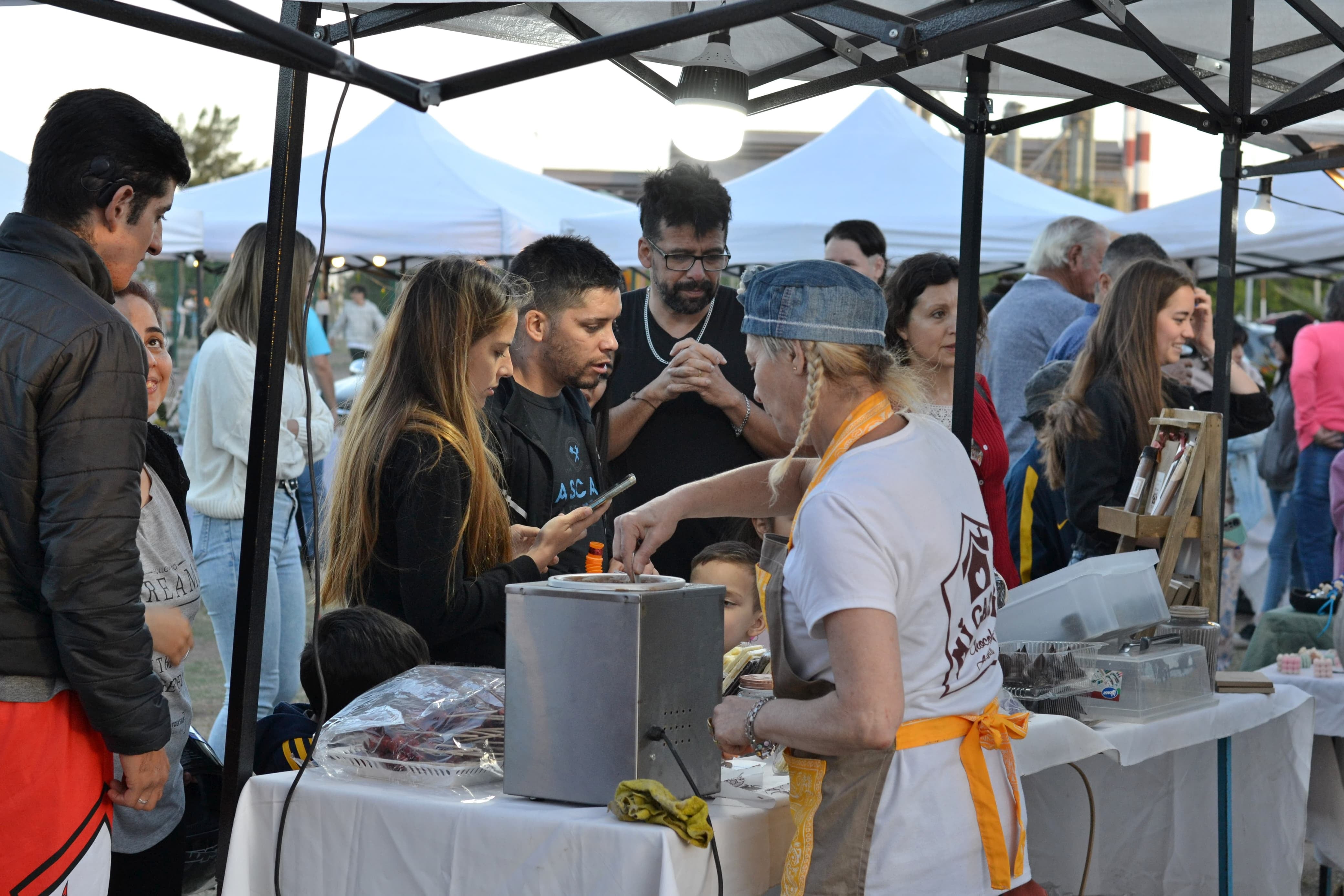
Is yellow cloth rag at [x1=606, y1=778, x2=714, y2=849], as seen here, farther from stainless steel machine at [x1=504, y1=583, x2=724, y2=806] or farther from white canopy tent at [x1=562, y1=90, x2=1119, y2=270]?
white canopy tent at [x1=562, y1=90, x2=1119, y2=270]

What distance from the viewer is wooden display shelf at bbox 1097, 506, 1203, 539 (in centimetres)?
305

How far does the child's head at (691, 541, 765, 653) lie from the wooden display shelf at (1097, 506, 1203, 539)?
0.90 metres

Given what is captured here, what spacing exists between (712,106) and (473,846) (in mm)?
1721

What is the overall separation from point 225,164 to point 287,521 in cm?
2602

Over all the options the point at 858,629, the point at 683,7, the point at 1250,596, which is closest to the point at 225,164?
the point at 1250,596

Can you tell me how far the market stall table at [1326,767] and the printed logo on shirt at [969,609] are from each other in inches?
74.5

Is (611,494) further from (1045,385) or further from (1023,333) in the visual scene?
(1023,333)

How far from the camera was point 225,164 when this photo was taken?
91.5 ft

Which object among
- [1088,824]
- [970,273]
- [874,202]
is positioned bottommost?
[1088,824]

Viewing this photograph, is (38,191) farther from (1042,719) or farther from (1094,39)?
(1094,39)

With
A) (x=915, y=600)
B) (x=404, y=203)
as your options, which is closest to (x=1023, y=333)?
(x=915, y=600)

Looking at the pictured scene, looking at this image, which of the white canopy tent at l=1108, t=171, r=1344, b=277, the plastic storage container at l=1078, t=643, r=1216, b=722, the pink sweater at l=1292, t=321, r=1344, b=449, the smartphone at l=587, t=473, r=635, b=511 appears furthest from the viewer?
the white canopy tent at l=1108, t=171, r=1344, b=277

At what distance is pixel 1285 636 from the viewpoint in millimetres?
3824

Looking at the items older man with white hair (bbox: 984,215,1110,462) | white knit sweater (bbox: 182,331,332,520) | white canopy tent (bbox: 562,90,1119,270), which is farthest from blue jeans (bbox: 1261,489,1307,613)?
white knit sweater (bbox: 182,331,332,520)
